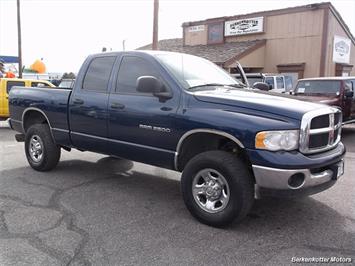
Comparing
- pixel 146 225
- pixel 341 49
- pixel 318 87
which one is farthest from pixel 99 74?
pixel 341 49

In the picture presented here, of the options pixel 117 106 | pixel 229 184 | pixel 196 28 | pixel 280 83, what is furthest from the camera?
pixel 196 28

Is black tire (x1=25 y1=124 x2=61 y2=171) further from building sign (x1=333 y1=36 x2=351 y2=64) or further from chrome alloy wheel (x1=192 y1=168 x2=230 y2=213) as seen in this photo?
building sign (x1=333 y1=36 x2=351 y2=64)

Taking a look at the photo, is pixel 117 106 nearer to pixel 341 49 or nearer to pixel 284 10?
pixel 284 10

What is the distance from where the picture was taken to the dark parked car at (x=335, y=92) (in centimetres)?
1069

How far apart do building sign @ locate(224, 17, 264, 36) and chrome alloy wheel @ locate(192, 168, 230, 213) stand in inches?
808

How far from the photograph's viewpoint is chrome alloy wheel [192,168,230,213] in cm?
399

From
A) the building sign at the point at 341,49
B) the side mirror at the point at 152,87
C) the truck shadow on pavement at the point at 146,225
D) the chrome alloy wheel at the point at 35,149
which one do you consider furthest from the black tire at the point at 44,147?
the building sign at the point at 341,49

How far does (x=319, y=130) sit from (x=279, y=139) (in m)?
0.55

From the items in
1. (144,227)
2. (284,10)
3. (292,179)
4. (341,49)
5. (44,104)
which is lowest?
(144,227)

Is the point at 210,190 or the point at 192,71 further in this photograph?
the point at 192,71

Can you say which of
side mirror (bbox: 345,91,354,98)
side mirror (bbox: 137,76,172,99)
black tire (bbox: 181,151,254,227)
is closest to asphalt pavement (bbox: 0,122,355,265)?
black tire (bbox: 181,151,254,227)

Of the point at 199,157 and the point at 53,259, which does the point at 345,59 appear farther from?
the point at 53,259

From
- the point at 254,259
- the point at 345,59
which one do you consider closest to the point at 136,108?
the point at 254,259

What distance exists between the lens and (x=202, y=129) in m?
4.03
